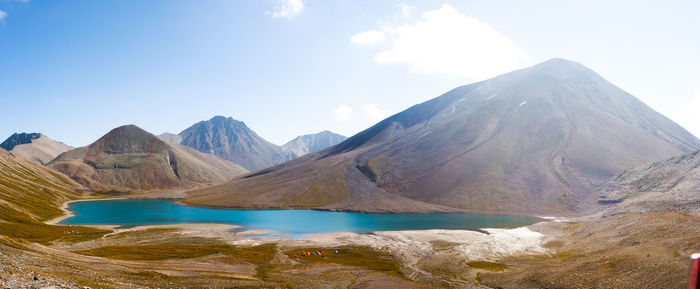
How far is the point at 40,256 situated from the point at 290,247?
63.4 m

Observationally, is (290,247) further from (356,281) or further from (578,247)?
(578,247)

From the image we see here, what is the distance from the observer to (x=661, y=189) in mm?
157375

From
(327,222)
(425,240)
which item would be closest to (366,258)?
(425,240)

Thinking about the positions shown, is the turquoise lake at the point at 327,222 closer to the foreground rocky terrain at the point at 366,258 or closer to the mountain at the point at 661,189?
the foreground rocky terrain at the point at 366,258

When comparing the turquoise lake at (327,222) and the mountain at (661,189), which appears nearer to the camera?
the mountain at (661,189)

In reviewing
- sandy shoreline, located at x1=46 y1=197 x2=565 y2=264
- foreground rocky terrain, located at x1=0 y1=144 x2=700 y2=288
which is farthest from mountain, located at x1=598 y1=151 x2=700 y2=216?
sandy shoreline, located at x1=46 y1=197 x2=565 y2=264

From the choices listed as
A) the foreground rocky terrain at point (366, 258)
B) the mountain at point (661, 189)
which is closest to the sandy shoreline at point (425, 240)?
the foreground rocky terrain at point (366, 258)

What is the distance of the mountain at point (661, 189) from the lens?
131875 millimetres

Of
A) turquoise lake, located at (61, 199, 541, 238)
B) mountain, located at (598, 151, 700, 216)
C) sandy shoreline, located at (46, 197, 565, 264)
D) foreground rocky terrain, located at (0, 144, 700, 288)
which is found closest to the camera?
foreground rocky terrain, located at (0, 144, 700, 288)

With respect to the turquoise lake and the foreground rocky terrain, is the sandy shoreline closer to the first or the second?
the foreground rocky terrain

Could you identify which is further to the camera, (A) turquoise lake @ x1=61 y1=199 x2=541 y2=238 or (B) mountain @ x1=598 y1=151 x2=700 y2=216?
(A) turquoise lake @ x1=61 y1=199 x2=541 y2=238

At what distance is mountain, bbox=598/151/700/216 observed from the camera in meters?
132

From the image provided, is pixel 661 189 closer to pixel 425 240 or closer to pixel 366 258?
pixel 425 240

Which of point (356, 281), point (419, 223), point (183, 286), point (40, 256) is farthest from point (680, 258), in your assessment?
point (419, 223)
